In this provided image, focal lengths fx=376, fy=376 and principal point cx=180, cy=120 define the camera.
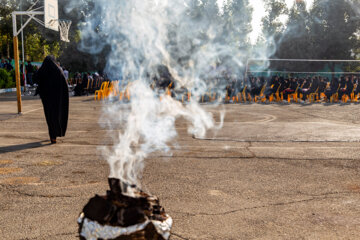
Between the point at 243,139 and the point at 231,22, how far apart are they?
10.2 meters

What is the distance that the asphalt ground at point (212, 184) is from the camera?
4285 millimetres

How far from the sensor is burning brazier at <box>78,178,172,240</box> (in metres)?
2.46

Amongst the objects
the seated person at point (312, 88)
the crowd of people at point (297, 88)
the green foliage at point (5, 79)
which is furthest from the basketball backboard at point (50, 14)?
the seated person at point (312, 88)

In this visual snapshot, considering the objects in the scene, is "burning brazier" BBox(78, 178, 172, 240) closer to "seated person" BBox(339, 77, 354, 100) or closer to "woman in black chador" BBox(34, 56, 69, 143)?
"woman in black chador" BBox(34, 56, 69, 143)

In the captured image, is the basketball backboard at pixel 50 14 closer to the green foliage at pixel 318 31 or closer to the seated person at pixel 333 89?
the seated person at pixel 333 89

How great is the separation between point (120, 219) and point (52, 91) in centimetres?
726

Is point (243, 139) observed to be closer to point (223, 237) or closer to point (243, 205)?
point (243, 205)

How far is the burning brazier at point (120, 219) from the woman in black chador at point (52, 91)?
Result: 6783mm

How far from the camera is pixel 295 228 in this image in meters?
4.28

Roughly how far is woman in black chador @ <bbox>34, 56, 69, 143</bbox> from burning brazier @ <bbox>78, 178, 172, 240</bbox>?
6783 millimetres

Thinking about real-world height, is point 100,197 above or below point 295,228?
above

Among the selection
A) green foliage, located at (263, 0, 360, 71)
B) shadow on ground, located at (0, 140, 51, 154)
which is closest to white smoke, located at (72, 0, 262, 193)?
shadow on ground, located at (0, 140, 51, 154)

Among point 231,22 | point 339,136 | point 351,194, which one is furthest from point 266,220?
point 231,22

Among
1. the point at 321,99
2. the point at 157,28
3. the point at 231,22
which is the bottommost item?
the point at 321,99
